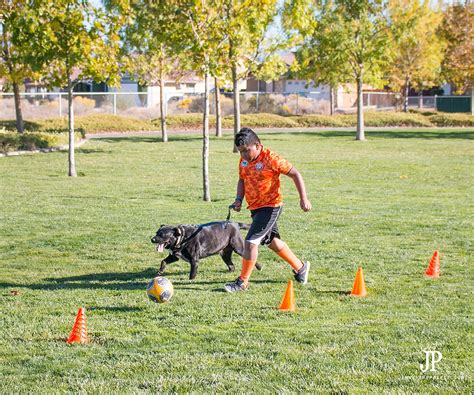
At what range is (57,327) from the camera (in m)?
7.24

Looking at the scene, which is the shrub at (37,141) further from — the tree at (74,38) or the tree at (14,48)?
the tree at (74,38)

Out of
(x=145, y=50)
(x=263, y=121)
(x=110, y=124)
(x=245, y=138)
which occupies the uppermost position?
(x=145, y=50)

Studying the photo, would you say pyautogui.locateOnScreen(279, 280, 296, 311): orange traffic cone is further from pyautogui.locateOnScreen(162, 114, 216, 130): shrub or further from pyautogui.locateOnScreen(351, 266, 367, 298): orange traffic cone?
pyautogui.locateOnScreen(162, 114, 216, 130): shrub

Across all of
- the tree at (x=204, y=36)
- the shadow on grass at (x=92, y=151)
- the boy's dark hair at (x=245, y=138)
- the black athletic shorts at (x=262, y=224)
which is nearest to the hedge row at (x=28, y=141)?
the shadow on grass at (x=92, y=151)

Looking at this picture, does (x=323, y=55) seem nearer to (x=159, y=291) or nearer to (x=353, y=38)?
(x=353, y=38)

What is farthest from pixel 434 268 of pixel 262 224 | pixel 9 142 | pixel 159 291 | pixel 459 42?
pixel 459 42

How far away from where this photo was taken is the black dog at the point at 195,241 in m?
8.96

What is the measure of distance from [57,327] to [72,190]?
11.9 meters

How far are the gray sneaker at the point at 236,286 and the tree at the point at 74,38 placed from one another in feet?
43.5

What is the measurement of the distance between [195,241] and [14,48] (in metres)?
21.2

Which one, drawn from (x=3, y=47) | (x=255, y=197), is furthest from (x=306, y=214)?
(x=3, y=47)

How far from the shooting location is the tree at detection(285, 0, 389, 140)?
37.6 meters

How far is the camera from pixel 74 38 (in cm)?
2062

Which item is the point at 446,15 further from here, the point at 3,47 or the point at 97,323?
the point at 97,323
